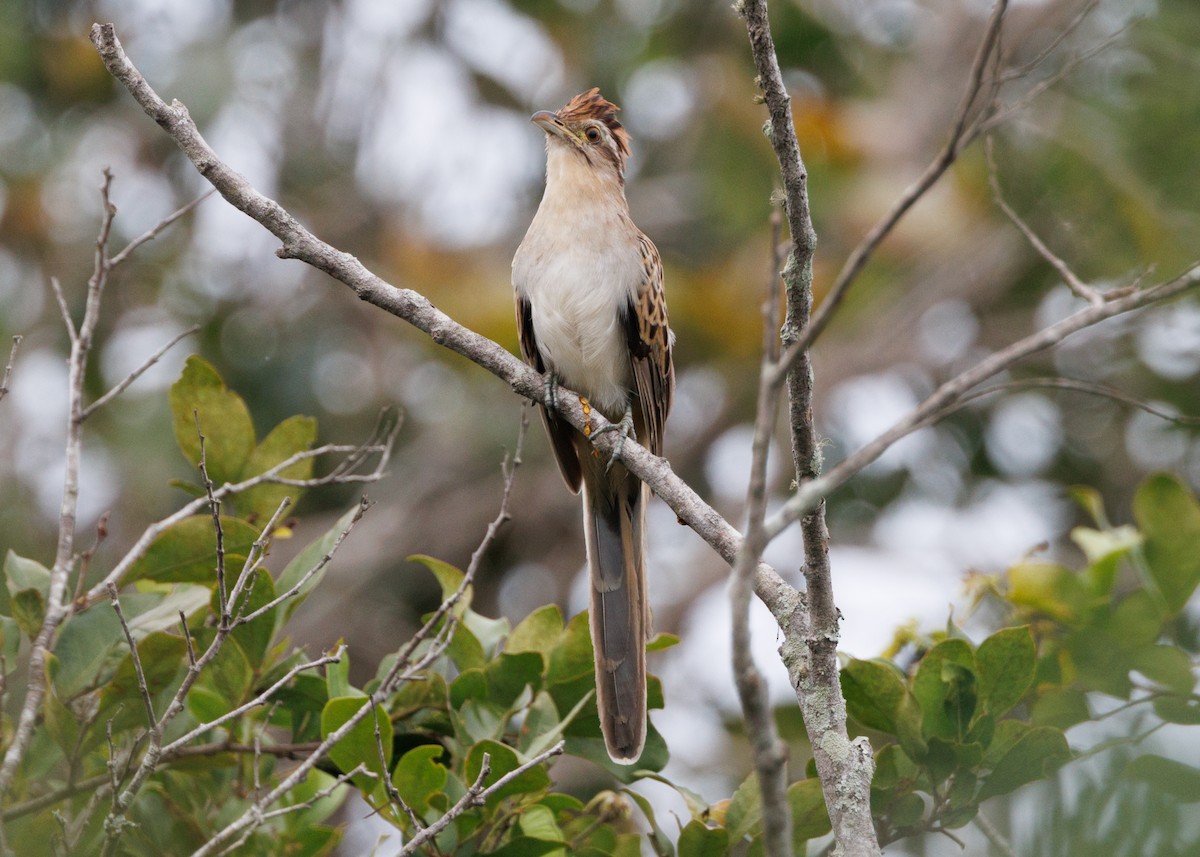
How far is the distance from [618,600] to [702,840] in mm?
1071

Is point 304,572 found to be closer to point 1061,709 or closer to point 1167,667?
point 1061,709

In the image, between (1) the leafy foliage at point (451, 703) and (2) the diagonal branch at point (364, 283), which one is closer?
(2) the diagonal branch at point (364, 283)

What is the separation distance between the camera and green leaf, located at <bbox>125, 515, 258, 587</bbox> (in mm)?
3062

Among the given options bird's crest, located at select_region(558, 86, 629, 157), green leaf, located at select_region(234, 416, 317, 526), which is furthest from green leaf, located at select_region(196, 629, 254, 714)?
bird's crest, located at select_region(558, 86, 629, 157)

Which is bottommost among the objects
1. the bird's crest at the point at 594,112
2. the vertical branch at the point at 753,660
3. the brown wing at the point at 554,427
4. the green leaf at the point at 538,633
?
the vertical branch at the point at 753,660

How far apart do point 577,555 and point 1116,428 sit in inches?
134

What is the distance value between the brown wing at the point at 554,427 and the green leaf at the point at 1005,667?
1.74 meters

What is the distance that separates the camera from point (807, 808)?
2.83 m

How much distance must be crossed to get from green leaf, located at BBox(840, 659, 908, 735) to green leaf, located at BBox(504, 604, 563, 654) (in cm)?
80

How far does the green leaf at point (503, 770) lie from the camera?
108 inches

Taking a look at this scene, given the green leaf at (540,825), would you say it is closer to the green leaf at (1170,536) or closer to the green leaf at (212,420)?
the green leaf at (212,420)

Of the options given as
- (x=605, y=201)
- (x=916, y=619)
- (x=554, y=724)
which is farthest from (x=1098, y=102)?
(x=554, y=724)

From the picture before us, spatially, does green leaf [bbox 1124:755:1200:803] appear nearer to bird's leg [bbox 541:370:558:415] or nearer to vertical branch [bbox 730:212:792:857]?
vertical branch [bbox 730:212:792:857]

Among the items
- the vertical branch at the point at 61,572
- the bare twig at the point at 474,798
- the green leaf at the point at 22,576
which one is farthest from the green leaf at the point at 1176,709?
the green leaf at the point at 22,576
